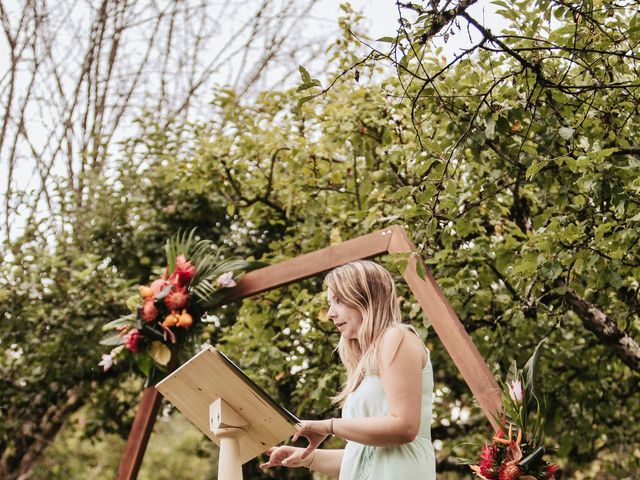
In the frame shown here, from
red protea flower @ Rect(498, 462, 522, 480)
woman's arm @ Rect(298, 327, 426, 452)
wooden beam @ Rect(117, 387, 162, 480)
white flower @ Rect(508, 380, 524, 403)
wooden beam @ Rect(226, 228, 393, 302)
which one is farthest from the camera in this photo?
wooden beam @ Rect(117, 387, 162, 480)

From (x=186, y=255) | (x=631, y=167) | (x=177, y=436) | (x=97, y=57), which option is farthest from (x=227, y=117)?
(x=177, y=436)

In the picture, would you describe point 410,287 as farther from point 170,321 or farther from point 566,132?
point 170,321

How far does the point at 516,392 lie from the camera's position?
9.34 ft

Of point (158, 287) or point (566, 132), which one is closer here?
point (566, 132)

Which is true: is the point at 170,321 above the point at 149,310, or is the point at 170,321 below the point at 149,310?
below

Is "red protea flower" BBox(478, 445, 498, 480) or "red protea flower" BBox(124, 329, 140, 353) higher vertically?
"red protea flower" BBox(124, 329, 140, 353)

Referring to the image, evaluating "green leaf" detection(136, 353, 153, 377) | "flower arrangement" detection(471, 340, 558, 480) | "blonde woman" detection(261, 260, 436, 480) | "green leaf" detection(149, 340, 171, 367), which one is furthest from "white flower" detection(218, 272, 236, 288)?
"blonde woman" detection(261, 260, 436, 480)

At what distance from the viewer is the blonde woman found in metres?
2.08

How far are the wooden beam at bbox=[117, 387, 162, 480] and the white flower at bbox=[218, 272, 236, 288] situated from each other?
61cm

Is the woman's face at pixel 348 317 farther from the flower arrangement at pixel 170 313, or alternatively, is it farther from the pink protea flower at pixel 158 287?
the pink protea flower at pixel 158 287

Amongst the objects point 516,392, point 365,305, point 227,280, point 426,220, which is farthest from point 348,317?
point 227,280

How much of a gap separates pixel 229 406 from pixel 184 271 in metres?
2.09

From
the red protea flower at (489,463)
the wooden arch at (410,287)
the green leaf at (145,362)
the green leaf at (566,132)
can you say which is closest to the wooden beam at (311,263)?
the wooden arch at (410,287)

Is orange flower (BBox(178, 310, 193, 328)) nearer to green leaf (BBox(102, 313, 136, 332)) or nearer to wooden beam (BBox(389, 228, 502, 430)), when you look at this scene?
green leaf (BBox(102, 313, 136, 332))
